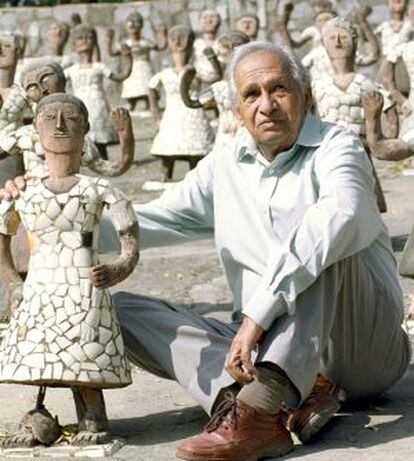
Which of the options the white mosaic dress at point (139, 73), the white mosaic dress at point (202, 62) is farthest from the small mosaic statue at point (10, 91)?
the white mosaic dress at point (139, 73)

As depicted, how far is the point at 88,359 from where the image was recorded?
4.75m

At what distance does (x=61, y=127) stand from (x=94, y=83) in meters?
9.58

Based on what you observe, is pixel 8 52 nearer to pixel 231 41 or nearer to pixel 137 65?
pixel 231 41

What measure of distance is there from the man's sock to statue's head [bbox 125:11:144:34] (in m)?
14.2

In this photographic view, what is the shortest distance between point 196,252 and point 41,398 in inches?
158

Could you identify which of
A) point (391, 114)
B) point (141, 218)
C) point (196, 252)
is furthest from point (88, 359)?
point (391, 114)

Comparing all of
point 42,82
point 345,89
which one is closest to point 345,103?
point 345,89

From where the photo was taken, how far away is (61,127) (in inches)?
194

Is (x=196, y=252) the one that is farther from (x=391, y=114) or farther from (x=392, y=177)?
(x=392, y=177)

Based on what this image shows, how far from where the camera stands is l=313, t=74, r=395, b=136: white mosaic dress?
9.09 metres

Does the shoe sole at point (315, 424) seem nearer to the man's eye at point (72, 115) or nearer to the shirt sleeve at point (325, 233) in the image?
the shirt sleeve at point (325, 233)

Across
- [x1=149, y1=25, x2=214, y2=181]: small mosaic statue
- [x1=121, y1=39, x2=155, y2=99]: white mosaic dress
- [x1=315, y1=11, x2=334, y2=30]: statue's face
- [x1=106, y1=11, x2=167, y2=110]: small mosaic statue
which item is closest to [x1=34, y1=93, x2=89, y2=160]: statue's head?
[x1=149, y1=25, x2=214, y2=181]: small mosaic statue

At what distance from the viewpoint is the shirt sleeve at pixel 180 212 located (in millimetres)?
5102

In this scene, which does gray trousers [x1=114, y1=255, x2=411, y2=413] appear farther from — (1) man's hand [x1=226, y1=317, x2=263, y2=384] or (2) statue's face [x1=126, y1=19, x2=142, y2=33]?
(2) statue's face [x1=126, y1=19, x2=142, y2=33]
